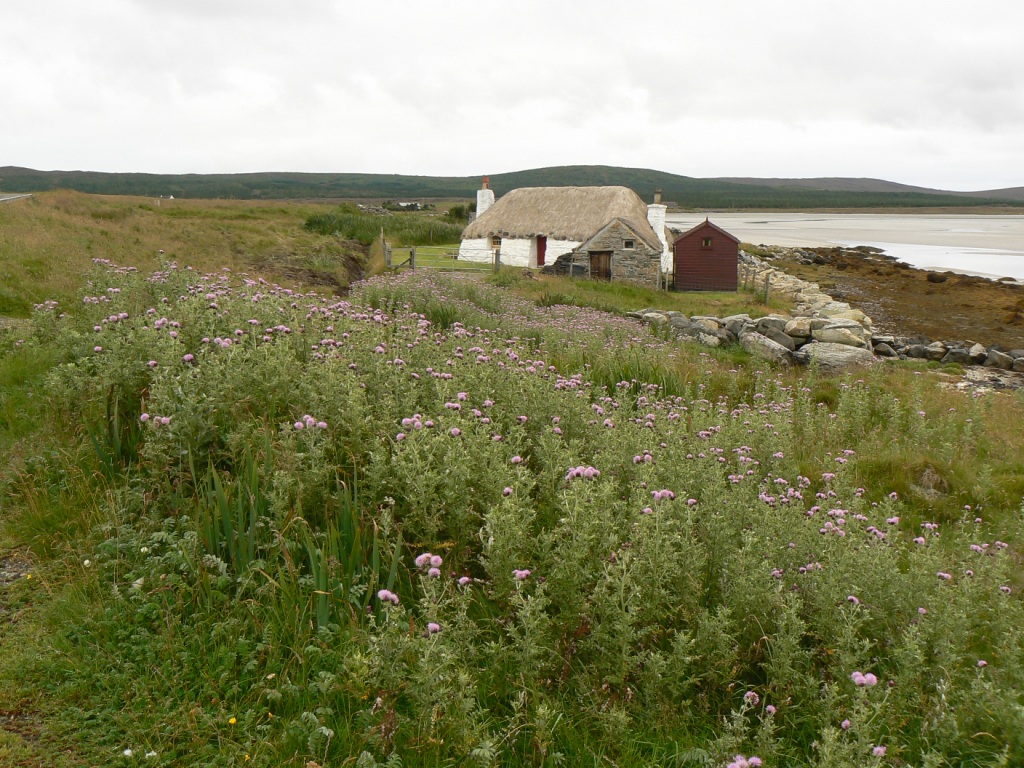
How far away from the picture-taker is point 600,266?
37.8 m

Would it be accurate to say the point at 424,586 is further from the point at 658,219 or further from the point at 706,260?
the point at 658,219

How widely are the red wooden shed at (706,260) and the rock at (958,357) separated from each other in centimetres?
1530

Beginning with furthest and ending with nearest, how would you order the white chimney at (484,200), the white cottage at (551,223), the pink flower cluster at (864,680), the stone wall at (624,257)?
the white chimney at (484,200), the white cottage at (551,223), the stone wall at (624,257), the pink flower cluster at (864,680)

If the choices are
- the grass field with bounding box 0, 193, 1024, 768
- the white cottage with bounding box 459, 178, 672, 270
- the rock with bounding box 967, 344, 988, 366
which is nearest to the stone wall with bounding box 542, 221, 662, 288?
the white cottage with bounding box 459, 178, 672, 270

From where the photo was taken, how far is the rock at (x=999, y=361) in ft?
76.3

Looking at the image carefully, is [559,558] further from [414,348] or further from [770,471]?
[770,471]

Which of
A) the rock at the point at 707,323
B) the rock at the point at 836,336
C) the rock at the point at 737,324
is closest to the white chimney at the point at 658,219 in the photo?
the rock at the point at 707,323

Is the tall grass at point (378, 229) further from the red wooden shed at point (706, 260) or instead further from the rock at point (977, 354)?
the rock at point (977, 354)

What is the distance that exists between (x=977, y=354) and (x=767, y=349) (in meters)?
11.2

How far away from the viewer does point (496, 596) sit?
12.9 feet

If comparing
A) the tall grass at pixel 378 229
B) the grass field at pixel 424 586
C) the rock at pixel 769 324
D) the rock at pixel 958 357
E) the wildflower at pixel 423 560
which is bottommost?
the rock at pixel 958 357

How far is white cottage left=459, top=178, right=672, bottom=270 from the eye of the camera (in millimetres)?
39656

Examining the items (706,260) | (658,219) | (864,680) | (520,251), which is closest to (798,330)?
(706,260)

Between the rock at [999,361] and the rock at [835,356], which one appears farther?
the rock at [999,361]
